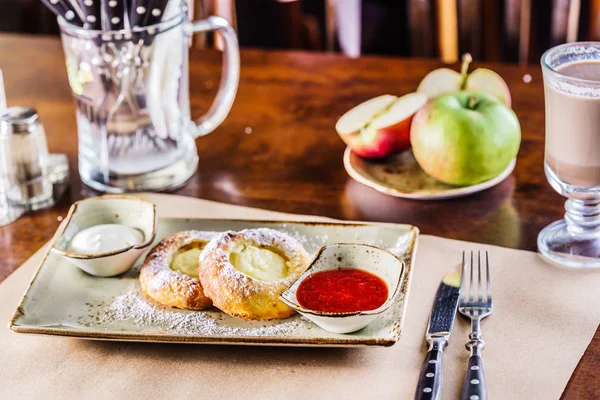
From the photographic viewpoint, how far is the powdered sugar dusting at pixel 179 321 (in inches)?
40.0

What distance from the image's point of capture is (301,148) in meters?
1.55

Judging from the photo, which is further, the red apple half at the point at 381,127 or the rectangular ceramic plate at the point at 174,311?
the red apple half at the point at 381,127

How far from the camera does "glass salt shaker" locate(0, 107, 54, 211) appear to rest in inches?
52.9

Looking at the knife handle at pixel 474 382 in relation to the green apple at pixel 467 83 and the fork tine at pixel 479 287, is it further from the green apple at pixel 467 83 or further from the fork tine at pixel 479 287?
the green apple at pixel 467 83

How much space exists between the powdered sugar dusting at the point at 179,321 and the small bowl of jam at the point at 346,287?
0.04 metres

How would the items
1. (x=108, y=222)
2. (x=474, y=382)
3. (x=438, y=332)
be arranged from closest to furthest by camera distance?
1. (x=474, y=382)
2. (x=438, y=332)
3. (x=108, y=222)

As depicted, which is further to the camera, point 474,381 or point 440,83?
point 440,83

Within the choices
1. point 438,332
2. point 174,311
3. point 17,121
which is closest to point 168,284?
point 174,311

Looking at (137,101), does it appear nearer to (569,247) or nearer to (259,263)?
(259,263)

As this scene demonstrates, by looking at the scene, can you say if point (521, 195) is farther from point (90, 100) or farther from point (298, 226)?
point (90, 100)

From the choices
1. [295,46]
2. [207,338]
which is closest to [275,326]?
[207,338]

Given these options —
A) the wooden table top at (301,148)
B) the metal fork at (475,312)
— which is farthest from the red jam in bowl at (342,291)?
the wooden table top at (301,148)

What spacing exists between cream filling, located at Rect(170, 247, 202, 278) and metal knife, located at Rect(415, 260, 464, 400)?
0.33 metres

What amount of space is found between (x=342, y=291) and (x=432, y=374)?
17 centimetres
